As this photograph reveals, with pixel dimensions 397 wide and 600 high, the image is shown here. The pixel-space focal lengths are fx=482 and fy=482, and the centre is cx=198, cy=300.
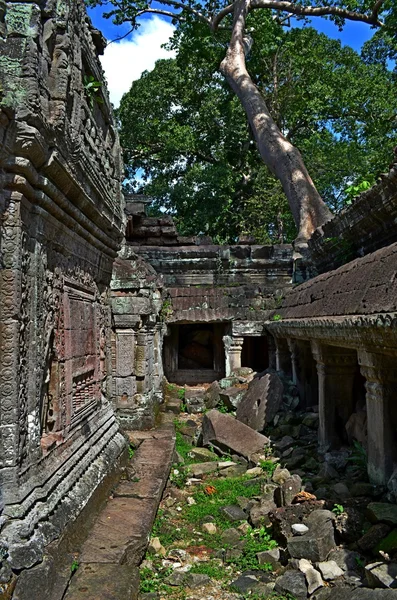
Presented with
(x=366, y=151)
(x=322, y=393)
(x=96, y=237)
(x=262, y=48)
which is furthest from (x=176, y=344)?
(x=262, y=48)

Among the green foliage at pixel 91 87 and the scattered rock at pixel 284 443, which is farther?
the scattered rock at pixel 284 443

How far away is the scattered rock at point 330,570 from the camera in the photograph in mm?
3207

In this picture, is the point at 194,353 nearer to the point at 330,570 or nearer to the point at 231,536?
the point at 231,536

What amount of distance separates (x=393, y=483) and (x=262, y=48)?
67.2 feet

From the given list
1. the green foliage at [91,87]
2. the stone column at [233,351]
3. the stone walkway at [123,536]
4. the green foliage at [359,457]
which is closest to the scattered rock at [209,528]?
the stone walkway at [123,536]

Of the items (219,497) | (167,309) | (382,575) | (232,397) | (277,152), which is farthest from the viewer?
(277,152)

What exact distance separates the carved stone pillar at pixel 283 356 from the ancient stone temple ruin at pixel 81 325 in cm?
108

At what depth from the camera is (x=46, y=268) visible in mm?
3232

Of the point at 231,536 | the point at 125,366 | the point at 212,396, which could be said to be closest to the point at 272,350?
the point at 212,396

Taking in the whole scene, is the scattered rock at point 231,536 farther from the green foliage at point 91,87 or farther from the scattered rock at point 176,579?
the green foliage at point 91,87

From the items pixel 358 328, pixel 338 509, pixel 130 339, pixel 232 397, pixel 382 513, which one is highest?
pixel 358 328

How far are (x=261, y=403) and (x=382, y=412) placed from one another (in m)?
3.34

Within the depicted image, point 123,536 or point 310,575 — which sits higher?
point 123,536

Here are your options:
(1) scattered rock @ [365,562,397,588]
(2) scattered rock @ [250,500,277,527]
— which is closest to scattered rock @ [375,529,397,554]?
(1) scattered rock @ [365,562,397,588]
